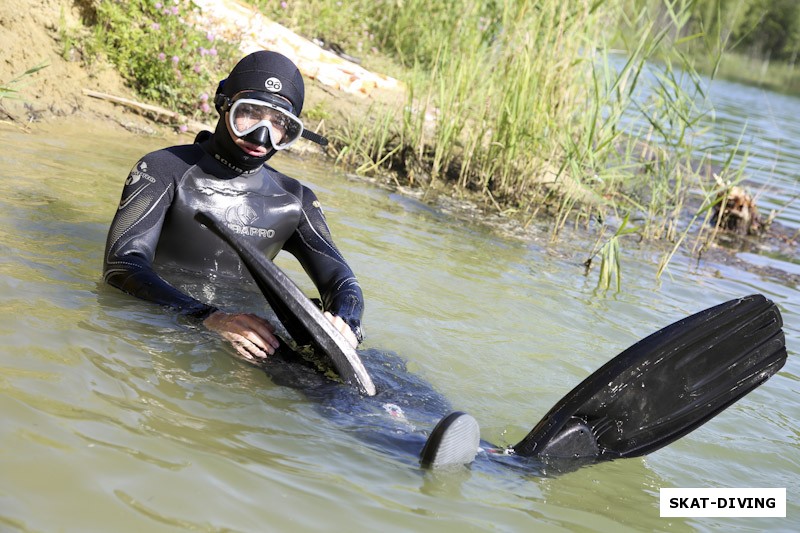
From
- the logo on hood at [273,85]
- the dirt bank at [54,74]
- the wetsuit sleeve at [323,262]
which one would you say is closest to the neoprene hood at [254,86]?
the logo on hood at [273,85]

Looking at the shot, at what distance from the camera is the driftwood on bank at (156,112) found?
678 centimetres

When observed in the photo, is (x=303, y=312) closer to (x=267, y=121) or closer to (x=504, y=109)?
(x=267, y=121)

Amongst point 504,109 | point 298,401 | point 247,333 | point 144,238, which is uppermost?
point 504,109

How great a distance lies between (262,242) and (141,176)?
569 mm

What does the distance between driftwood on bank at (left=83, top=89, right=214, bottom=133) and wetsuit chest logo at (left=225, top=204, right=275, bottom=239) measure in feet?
10.8

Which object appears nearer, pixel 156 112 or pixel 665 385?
pixel 665 385

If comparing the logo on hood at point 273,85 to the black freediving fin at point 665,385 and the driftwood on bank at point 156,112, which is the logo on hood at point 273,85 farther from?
the driftwood on bank at point 156,112

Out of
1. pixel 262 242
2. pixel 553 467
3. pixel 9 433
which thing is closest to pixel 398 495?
pixel 553 467

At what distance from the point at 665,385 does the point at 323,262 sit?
5.13ft

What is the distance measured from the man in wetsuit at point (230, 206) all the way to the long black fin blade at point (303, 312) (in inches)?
7.4

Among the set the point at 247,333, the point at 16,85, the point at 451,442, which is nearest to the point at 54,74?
the point at 16,85

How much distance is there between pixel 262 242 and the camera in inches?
151

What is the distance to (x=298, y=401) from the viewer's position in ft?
9.78

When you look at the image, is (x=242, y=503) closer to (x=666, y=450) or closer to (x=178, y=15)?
(x=666, y=450)
